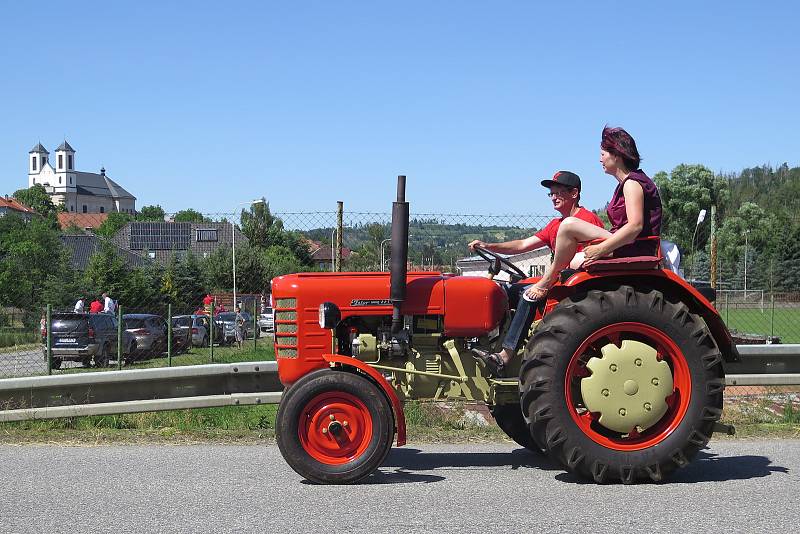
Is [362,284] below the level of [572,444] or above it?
above

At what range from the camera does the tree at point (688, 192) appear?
61656 millimetres

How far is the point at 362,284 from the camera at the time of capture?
6.36m

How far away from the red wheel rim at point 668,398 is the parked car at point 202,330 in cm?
2291

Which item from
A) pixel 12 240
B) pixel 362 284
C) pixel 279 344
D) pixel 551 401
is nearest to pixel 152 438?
pixel 279 344

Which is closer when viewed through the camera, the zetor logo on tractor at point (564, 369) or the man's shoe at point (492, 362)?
the zetor logo on tractor at point (564, 369)

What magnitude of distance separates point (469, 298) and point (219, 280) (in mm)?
39931

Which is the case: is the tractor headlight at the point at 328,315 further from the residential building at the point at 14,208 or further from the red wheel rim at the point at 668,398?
the residential building at the point at 14,208

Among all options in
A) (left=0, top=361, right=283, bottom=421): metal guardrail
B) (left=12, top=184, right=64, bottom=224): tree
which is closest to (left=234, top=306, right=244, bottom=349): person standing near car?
(left=0, top=361, right=283, bottom=421): metal guardrail

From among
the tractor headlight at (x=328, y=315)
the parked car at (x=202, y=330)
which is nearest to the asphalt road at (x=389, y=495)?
the tractor headlight at (x=328, y=315)

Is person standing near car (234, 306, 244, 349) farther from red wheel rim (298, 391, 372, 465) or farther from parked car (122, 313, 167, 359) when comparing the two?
red wheel rim (298, 391, 372, 465)

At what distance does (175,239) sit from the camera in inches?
2397

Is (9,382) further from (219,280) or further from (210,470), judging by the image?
(219,280)

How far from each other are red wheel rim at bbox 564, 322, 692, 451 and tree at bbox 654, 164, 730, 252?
182 ft

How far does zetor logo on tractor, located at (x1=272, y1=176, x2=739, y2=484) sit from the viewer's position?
586 centimetres
